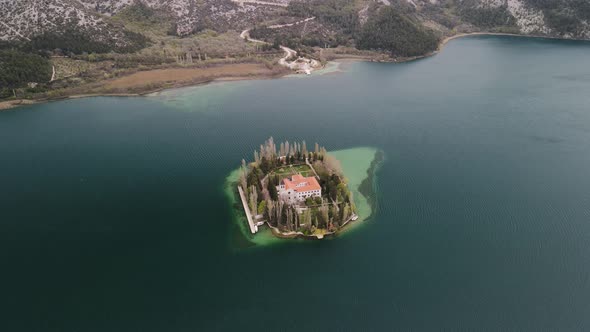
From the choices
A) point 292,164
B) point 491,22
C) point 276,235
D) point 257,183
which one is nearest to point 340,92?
point 292,164

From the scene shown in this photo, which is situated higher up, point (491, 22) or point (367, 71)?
point (491, 22)

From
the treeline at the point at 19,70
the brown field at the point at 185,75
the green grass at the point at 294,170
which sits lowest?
the green grass at the point at 294,170

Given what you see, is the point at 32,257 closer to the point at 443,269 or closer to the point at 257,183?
the point at 257,183

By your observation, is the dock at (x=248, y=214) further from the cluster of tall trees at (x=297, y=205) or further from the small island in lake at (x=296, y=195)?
the cluster of tall trees at (x=297, y=205)

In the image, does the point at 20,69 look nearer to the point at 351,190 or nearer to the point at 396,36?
the point at 351,190

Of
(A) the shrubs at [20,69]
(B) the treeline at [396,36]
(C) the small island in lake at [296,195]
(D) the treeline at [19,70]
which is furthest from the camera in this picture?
(B) the treeline at [396,36]

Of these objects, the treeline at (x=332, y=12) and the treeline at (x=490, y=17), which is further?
the treeline at (x=490, y=17)

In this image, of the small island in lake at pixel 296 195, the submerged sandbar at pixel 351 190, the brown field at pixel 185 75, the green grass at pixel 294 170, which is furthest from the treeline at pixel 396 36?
the green grass at pixel 294 170
